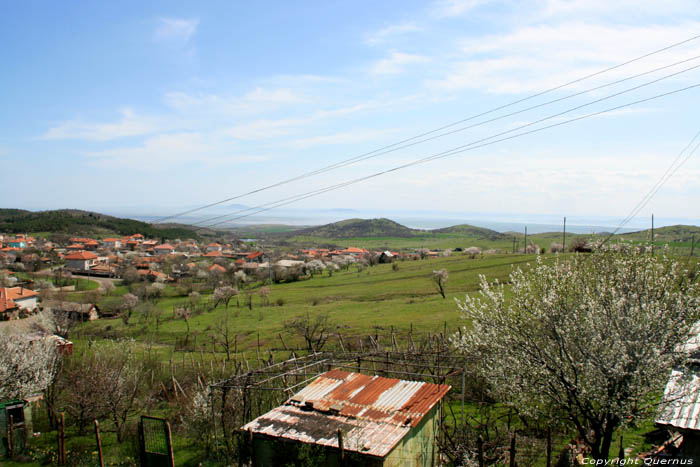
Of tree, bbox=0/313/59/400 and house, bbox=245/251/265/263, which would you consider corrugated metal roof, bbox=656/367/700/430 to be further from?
house, bbox=245/251/265/263

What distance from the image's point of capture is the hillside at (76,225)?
480ft

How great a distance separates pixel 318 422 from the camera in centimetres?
1020

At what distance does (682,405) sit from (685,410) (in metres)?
1.05

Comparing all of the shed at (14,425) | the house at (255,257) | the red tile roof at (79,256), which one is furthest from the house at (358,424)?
the house at (255,257)

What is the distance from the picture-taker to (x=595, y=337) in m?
9.25

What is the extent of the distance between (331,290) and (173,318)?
21468mm

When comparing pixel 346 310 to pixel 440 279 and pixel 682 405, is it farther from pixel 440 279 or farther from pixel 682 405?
pixel 682 405

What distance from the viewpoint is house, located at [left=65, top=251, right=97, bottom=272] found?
93.4 m

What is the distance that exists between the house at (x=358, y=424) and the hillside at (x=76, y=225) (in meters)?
141

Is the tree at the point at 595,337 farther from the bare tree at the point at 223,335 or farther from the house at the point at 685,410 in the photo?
the bare tree at the point at 223,335

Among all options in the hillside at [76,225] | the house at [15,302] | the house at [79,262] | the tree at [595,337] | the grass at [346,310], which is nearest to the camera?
the tree at [595,337]

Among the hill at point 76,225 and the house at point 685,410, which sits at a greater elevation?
the hill at point 76,225

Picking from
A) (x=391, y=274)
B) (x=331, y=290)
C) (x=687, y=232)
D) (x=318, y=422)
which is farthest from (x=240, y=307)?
(x=687, y=232)

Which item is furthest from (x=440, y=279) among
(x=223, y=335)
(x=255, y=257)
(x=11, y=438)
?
(x=255, y=257)
